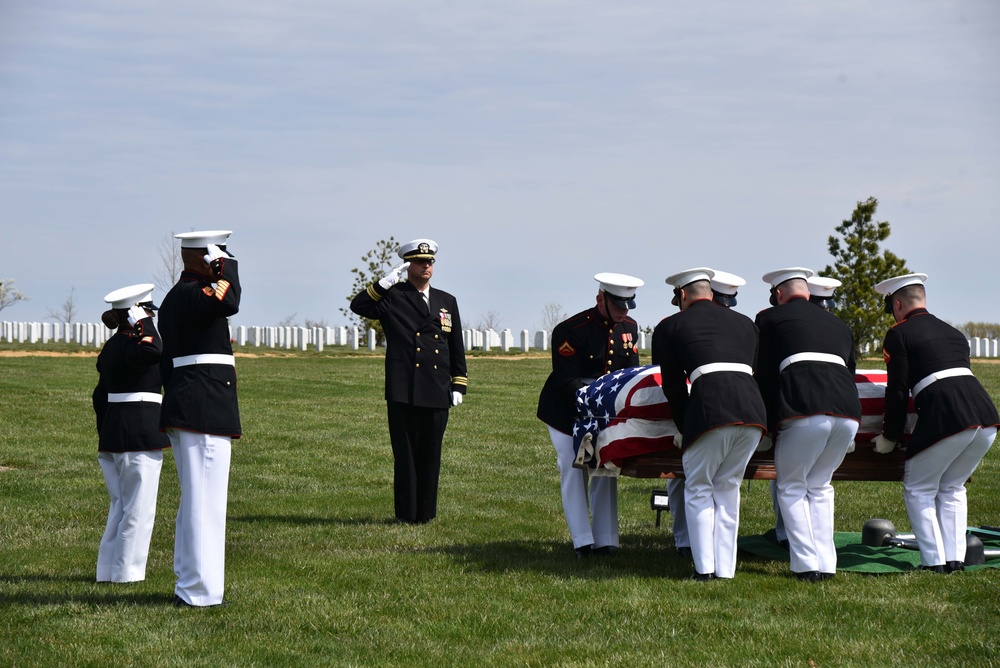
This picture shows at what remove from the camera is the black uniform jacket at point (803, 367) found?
715cm

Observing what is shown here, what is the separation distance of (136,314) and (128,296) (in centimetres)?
12

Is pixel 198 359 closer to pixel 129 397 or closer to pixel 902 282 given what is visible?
pixel 129 397

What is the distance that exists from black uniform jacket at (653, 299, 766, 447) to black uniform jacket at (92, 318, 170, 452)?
119 inches

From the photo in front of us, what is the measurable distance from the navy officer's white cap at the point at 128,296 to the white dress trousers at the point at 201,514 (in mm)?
995

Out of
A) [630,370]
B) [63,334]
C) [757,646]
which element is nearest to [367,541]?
[630,370]

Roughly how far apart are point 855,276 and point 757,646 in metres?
33.1

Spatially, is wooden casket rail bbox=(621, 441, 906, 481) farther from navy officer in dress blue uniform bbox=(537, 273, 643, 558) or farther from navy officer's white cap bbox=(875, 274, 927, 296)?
navy officer's white cap bbox=(875, 274, 927, 296)

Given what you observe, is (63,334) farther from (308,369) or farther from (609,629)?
(609,629)

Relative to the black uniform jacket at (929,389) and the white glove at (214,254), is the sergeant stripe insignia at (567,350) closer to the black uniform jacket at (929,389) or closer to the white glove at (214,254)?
the black uniform jacket at (929,389)

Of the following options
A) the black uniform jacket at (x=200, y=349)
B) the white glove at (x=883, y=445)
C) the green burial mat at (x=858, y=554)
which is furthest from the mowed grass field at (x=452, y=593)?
the black uniform jacket at (x=200, y=349)

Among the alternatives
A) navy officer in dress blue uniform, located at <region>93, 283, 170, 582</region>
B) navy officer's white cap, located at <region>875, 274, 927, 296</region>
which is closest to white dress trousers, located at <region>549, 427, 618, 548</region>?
navy officer's white cap, located at <region>875, 274, 927, 296</region>

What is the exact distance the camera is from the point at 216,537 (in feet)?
20.8

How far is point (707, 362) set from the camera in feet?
23.2

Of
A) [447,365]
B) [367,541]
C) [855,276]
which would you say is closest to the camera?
[367,541]
